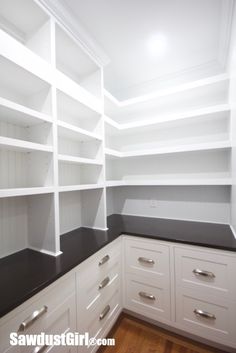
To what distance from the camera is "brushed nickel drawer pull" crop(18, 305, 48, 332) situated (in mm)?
780

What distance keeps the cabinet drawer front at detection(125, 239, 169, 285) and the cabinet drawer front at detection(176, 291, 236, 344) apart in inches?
9.3

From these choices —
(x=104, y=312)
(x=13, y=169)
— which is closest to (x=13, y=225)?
(x=13, y=169)

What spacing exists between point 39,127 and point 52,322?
1216 millimetres

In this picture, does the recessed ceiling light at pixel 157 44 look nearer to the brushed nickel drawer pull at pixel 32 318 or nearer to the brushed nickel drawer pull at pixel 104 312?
the brushed nickel drawer pull at pixel 32 318

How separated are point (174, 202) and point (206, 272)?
88 cm

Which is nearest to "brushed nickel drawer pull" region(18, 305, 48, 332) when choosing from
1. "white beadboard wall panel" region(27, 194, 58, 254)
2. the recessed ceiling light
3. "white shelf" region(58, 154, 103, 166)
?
"white beadboard wall panel" region(27, 194, 58, 254)

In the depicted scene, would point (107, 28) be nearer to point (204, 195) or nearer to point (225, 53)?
point (225, 53)

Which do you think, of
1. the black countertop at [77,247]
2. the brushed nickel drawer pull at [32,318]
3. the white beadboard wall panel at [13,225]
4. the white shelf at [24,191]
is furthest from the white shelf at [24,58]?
the brushed nickel drawer pull at [32,318]

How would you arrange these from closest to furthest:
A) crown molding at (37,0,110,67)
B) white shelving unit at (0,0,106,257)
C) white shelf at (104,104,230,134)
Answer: white shelving unit at (0,0,106,257) → crown molding at (37,0,110,67) → white shelf at (104,104,230,134)

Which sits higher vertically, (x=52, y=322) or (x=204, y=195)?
(x=204, y=195)

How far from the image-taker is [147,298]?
61.0 inches

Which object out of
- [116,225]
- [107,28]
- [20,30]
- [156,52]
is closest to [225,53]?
[156,52]

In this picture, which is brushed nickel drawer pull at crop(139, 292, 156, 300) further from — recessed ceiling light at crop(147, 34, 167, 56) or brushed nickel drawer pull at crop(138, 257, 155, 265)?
recessed ceiling light at crop(147, 34, 167, 56)

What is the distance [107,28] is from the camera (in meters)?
1.48
